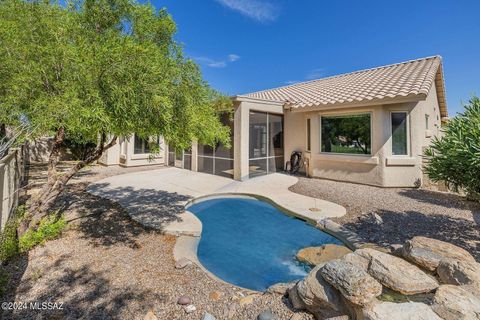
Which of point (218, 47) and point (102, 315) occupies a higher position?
point (218, 47)

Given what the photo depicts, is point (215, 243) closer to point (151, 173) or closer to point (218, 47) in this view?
point (151, 173)

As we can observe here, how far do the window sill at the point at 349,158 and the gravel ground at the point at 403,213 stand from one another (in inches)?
51.3

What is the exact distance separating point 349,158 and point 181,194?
8702 millimetres

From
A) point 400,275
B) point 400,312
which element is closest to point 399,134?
point 400,275

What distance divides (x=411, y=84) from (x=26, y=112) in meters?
13.8

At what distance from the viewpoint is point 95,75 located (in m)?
3.59

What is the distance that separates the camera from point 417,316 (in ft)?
8.41

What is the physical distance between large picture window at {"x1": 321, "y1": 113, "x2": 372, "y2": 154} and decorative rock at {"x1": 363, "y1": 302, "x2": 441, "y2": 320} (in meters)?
10.0

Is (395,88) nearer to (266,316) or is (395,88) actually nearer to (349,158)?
(349,158)

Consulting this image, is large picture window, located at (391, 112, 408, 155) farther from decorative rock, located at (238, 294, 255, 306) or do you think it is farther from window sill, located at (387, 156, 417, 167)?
decorative rock, located at (238, 294, 255, 306)

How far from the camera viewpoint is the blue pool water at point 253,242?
507 cm

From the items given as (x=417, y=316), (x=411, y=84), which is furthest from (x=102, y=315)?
(x=411, y=84)

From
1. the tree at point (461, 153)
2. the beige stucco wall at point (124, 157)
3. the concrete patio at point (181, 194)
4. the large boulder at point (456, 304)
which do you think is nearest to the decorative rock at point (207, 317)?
the large boulder at point (456, 304)

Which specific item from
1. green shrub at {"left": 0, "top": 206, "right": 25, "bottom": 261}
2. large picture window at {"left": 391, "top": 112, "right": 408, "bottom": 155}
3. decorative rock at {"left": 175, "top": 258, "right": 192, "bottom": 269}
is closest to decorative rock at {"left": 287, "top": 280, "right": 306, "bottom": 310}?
decorative rock at {"left": 175, "top": 258, "right": 192, "bottom": 269}
